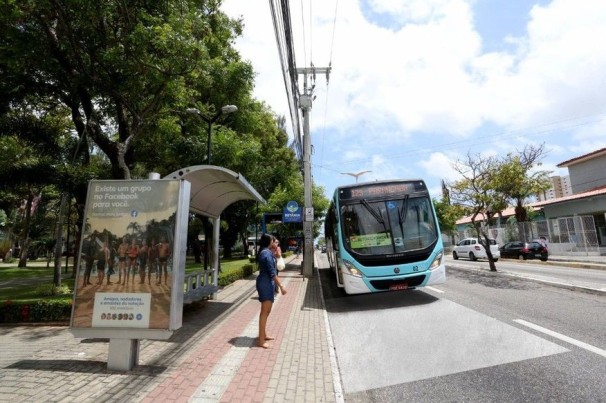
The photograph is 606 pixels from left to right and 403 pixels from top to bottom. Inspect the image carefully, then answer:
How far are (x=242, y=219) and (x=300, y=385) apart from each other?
2984 cm

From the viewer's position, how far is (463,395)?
402cm

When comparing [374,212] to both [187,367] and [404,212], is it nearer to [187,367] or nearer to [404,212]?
[404,212]

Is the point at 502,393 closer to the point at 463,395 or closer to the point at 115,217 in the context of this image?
the point at 463,395

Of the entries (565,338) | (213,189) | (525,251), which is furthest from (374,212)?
(525,251)

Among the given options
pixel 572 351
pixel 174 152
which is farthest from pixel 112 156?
pixel 572 351

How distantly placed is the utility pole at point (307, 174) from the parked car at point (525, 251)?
1762cm

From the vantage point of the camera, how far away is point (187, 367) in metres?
5.00

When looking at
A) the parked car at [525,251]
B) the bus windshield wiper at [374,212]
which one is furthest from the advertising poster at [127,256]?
the parked car at [525,251]

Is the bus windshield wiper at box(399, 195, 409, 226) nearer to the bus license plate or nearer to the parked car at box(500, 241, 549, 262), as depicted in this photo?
the bus license plate

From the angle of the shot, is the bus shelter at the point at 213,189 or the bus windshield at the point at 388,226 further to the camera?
the bus windshield at the point at 388,226

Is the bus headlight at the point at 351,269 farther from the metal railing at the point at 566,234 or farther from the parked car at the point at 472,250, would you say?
the metal railing at the point at 566,234

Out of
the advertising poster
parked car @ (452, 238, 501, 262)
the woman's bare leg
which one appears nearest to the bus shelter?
the advertising poster

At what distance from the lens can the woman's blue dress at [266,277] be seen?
6109 mm

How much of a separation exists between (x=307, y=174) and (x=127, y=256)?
1337 centimetres
